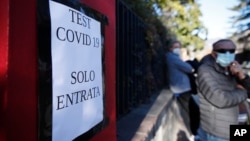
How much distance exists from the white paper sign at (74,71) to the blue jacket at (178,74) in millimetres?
5025

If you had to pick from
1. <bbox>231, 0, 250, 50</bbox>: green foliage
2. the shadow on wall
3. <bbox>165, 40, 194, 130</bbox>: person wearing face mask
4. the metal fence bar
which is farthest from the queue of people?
<bbox>231, 0, 250, 50</bbox>: green foliage

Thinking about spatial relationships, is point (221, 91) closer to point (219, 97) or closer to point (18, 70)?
point (219, 97)

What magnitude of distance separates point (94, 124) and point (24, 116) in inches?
28.1

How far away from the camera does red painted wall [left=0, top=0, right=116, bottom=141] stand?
3.88 feet

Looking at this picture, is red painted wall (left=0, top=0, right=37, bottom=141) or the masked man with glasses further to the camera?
the masked man with glasses

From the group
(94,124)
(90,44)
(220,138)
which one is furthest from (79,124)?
(220,138)

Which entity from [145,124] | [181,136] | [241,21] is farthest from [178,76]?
[241,21]

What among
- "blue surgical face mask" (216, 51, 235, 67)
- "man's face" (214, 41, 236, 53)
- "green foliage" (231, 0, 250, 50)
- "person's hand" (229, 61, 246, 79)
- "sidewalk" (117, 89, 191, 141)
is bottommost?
"sidewalk" (117, 89, 191, 141)

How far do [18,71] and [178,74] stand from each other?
5919 mm

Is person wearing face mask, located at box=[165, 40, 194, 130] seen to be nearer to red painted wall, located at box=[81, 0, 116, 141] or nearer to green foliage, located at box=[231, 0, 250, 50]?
red painted wall, located at box=[81, 0, 116, 141]

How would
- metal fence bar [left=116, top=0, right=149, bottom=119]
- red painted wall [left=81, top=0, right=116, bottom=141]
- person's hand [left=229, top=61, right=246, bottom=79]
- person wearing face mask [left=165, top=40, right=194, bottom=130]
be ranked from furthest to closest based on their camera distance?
1. person wearing face mask [left=165, top=40, right=194, bottom=130]
2. metal fence bar [left=116, top=0, right=149, bottom=119]
3. person's hand [left=229, top=61, right=246, bottom=79]
4. red painted wall [left=81, top=0, right=116, bottom=141]

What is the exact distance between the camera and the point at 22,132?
4.15 feet

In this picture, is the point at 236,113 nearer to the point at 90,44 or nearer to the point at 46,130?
the point at 90,44

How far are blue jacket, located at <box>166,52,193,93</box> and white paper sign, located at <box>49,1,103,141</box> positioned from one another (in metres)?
5.02
